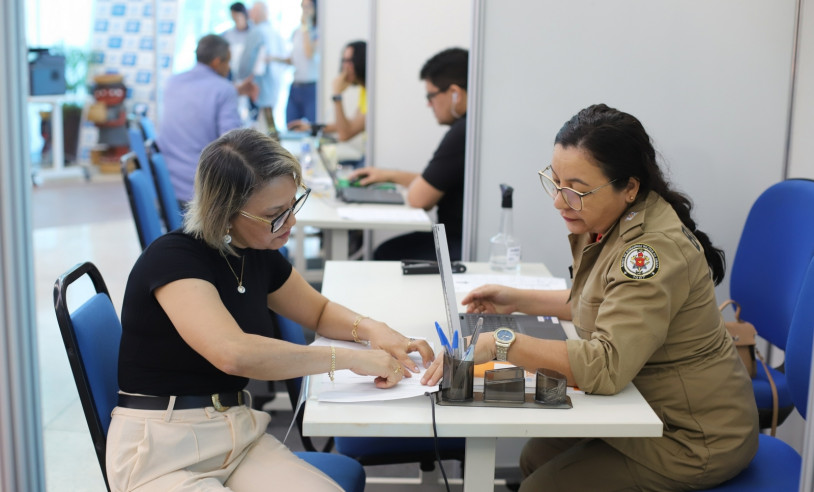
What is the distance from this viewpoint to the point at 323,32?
18.0ft

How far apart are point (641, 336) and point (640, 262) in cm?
14

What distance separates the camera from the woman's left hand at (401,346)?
1.67 m

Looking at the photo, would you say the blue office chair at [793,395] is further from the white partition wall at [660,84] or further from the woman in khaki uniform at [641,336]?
the white partition wall at [660,84]

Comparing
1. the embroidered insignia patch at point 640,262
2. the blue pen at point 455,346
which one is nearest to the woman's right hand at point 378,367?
the blue pen at point 455,346

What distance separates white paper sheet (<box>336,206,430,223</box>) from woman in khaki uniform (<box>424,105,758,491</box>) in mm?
1592

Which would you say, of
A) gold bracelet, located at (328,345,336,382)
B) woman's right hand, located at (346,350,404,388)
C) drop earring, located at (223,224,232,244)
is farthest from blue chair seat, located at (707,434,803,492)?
drop earring, located at (223,224,232,244)

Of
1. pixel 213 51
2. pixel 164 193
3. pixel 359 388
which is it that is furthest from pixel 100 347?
pixel 213 51

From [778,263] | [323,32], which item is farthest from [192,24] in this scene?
[778,263]

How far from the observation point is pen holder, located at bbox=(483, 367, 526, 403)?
4.91 ft

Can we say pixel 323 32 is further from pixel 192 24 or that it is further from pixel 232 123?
pixel 192 24

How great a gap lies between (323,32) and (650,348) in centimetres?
439

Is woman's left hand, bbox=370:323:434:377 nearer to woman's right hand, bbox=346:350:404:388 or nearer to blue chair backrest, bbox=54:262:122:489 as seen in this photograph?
woman's right hand, bbox=346:350:404:388

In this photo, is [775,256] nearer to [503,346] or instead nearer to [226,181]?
[503,346]

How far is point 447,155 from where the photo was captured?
332cm
